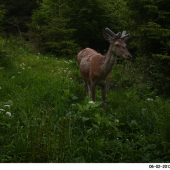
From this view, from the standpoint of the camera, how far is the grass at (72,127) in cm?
274

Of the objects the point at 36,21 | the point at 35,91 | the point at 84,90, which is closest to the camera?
the point at 35,91

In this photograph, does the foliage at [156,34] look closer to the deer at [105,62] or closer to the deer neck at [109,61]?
the deer at [105,62]

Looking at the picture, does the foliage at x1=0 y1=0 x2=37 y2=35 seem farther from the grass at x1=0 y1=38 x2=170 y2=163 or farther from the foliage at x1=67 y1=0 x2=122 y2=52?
the grass at x1=0 y1=38 x2=170 y2=163

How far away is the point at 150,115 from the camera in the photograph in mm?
4160

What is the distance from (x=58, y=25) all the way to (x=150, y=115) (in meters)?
9.26

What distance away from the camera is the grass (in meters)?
2.74

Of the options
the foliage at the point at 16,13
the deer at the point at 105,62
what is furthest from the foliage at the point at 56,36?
the deer at the point at 105,62

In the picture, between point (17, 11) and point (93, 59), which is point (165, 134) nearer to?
point (93, 59)

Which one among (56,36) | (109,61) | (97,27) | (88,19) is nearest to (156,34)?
(109,61)

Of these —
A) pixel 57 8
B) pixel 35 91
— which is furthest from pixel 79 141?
A: pixel 57 8

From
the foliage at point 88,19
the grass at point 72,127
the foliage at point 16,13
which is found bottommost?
the foliage at point 16,13

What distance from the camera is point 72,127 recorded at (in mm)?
2686

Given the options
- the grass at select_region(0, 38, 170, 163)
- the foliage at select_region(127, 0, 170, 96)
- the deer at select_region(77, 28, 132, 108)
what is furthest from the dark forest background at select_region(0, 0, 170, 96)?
the deer at select_region(77, 28, 132, 108)

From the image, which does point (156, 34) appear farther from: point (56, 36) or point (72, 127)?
point (56, 36)
